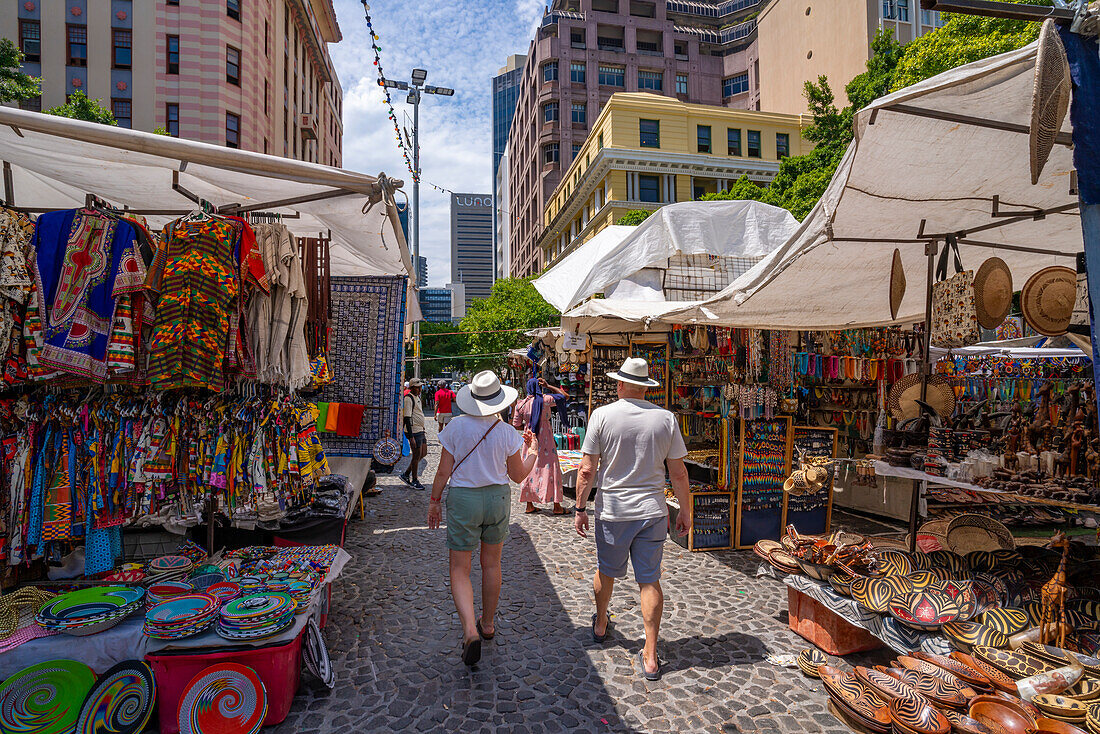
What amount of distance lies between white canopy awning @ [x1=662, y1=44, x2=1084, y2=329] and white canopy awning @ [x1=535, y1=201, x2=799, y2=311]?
2.15m

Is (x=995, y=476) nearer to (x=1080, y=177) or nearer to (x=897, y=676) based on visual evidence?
(x=897, y=676)

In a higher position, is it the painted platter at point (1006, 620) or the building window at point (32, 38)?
the building window at point (32, 38)

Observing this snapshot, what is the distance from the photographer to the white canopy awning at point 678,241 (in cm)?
805

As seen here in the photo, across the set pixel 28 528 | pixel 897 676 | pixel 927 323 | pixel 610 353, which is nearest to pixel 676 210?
pixel 610 353

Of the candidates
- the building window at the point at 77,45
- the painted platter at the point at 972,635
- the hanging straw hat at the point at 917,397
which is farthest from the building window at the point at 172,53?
the painted platter at the point at 972,635

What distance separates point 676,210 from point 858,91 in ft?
34.1

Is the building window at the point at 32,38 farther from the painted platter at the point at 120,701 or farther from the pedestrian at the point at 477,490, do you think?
the painted platter at the point at 120,701

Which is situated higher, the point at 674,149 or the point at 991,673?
the point at 674,149

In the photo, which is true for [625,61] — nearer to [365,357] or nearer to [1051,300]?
[365,357]

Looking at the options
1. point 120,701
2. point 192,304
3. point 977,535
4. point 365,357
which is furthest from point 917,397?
point 120,701

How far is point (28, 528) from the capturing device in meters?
3.43

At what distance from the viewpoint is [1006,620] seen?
3189 millimetres

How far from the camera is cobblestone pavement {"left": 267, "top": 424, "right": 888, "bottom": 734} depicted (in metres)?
3.12

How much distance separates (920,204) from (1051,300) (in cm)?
120
